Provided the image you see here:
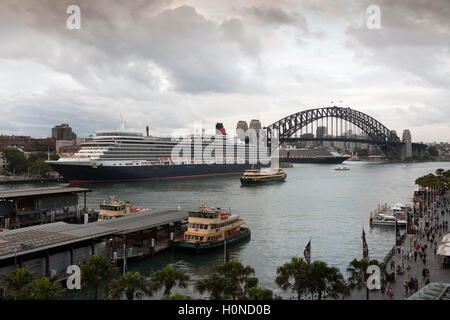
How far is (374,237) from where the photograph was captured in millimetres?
31234

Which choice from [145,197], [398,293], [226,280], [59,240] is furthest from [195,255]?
[145,197]

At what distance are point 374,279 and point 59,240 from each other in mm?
15477

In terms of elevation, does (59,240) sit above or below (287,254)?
above

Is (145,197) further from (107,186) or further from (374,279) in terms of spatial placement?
(374,279)

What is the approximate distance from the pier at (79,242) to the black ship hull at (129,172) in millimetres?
41428

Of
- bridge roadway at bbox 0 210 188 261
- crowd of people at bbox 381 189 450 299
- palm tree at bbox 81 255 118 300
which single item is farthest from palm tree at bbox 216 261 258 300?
bridge roadway at bbox 0 210 188 261

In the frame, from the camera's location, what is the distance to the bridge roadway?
61.2ft

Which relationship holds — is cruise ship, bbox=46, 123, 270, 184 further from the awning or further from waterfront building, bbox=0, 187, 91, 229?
the awning

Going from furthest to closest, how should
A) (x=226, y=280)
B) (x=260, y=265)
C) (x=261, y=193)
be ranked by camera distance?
(x=261, y=193) → (x=260, y=265) → (x=226, y=280)

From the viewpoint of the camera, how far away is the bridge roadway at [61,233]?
18656mm

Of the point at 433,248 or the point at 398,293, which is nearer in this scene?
the point at 398,293

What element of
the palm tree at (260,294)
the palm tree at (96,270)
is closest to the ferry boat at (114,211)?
the palm tree at (96,270)

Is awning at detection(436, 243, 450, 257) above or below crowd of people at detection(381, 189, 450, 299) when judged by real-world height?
above

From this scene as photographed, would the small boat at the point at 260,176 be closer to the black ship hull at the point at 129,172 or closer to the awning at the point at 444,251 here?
the black ship hull at the point at 129,172
